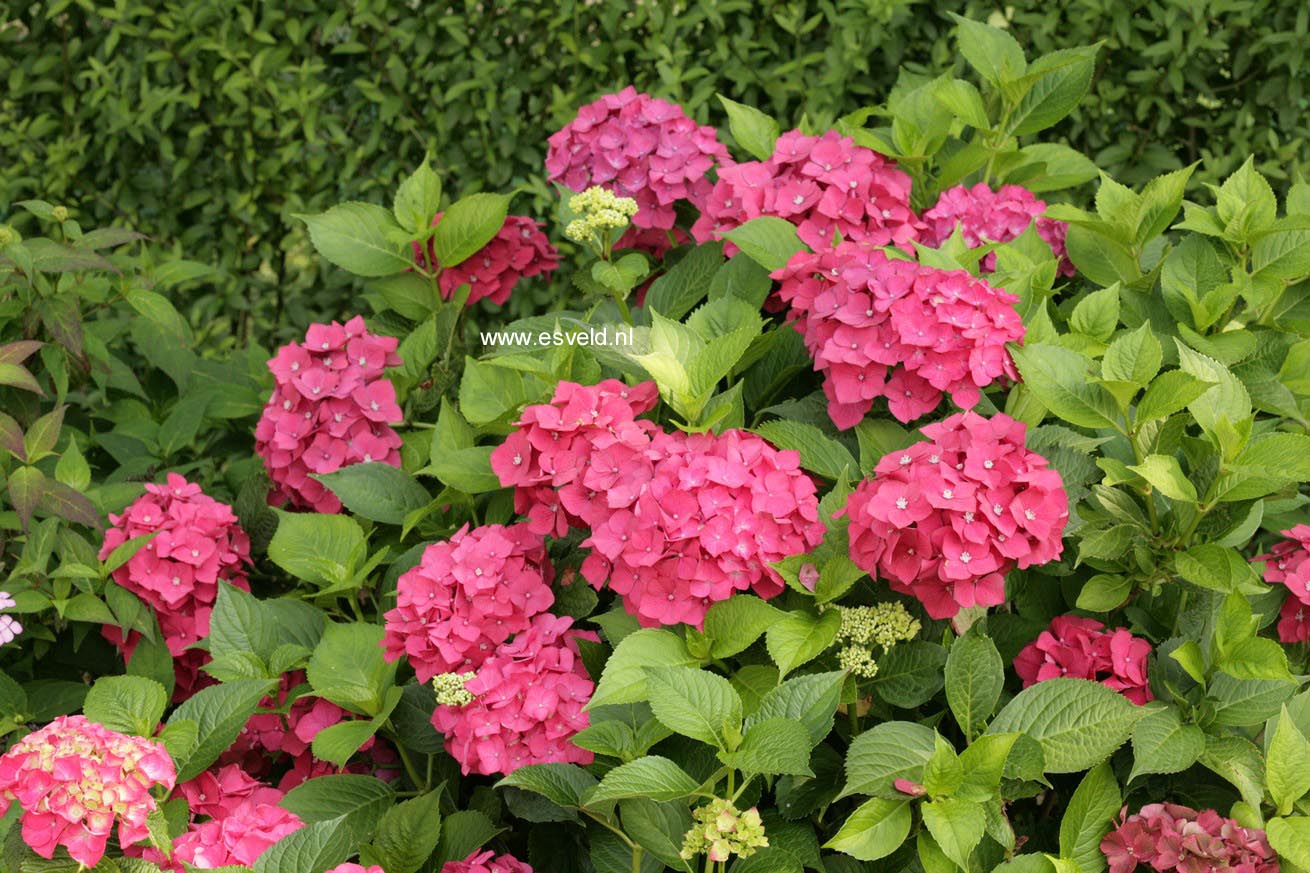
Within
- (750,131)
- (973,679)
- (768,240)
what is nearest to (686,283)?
(768,240)

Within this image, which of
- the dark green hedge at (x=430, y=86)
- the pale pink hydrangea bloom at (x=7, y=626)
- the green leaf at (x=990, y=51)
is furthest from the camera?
the dark green hedge at (x=430, y=86)

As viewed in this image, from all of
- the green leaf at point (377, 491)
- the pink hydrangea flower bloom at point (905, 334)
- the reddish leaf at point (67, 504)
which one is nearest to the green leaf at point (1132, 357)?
the pink hydrangea flower bloom at point (905, 334)

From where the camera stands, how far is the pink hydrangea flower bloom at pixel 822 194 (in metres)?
2.27

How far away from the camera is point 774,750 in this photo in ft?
5.03

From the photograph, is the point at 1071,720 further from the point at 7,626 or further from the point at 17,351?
the point at 17,351

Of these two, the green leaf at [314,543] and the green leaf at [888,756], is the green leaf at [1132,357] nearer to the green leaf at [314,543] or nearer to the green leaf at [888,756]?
the green leaf at [888,756]

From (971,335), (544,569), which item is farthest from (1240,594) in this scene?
(544,569)

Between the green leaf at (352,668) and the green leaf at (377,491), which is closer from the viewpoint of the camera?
the green leaf at (352,668)

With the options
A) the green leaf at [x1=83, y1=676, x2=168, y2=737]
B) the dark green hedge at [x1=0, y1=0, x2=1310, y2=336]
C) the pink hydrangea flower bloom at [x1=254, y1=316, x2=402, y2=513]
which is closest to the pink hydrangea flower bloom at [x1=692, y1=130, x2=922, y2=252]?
the pink hydrangea flower bloom at [x1=254, y1=316, x2=402, y2=513]

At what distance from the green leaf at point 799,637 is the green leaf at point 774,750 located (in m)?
0.09

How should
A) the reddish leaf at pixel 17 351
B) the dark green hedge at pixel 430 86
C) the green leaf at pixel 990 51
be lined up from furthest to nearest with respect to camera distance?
the dark green hedge at pixel 430 86 → the green leaf at pixel 990 51 → the reddish leaf at pixel 17 351

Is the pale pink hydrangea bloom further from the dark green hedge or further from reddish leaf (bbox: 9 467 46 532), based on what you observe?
the dark green hedge

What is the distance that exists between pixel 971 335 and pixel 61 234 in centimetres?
197

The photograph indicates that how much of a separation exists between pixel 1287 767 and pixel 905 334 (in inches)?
26.9
